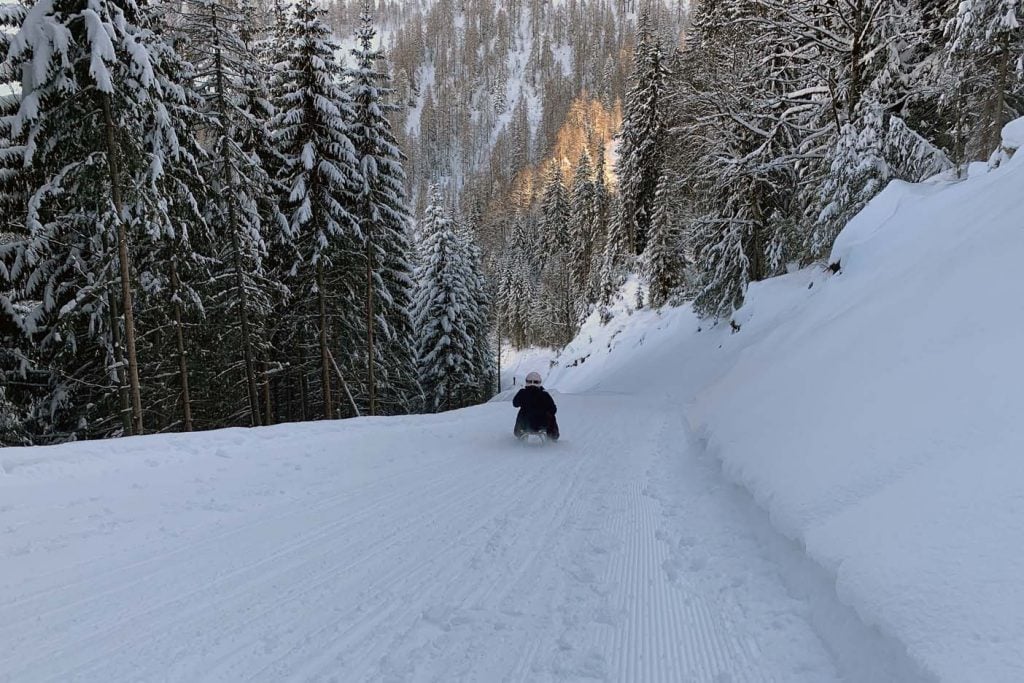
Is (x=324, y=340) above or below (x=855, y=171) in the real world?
below

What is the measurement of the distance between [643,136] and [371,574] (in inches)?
1519

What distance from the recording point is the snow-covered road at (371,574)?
2896 millimetres

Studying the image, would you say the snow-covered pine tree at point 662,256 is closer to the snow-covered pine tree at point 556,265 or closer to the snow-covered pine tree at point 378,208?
the snow-covered pine tree at point 378,208

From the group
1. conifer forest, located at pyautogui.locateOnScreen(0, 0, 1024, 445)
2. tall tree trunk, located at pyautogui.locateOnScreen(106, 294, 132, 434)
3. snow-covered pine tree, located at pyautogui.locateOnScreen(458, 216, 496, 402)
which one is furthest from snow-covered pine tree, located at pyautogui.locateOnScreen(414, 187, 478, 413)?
tall tree trunk, located at pyautogui.locateOnScreen(106, 294, 132, 434)

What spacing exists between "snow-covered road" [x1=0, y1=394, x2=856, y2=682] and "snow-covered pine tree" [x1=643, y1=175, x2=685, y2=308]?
1136 inches

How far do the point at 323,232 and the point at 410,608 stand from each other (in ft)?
51.2

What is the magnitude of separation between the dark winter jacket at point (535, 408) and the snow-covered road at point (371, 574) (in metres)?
2.15

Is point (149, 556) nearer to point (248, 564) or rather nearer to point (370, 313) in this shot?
point (248, 564)

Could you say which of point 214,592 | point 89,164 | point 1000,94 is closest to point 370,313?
point 89,164

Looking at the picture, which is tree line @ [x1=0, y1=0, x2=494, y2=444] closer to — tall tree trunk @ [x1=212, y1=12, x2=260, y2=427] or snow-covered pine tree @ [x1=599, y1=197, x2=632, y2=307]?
tall tree trunk @ [x1=212, y1=12, x2=260, y2=427]

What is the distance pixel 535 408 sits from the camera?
9.18 metres

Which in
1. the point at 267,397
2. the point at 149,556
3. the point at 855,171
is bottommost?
the point at 149,556

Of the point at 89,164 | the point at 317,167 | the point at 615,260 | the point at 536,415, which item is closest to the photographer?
the point at 536,415

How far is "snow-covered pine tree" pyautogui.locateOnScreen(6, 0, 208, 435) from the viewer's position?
9.52 metres
